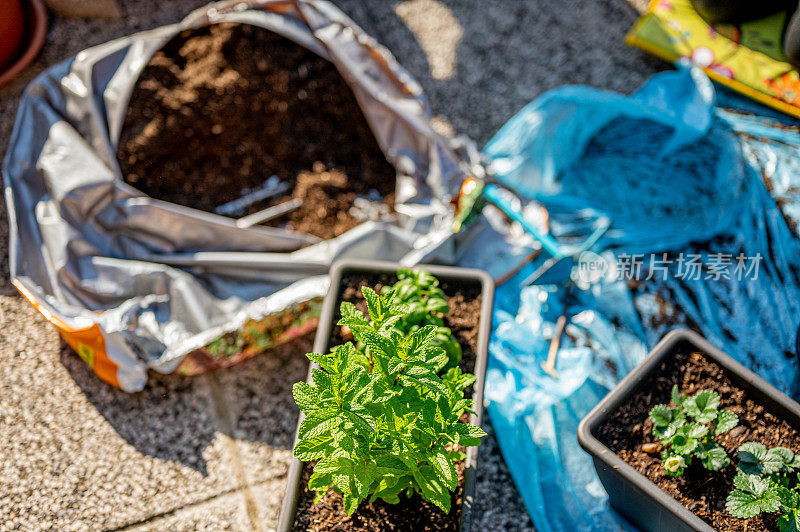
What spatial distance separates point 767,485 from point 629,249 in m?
0.76

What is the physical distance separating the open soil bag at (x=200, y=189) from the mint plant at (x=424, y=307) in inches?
14.2

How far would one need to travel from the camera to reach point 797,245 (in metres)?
1.68

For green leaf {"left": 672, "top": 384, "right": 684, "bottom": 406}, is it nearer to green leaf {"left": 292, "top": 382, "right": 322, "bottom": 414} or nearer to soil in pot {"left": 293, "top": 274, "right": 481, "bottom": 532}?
soil in pot {"left": 293, "top": 274, "right": 481, "bottom": 532}

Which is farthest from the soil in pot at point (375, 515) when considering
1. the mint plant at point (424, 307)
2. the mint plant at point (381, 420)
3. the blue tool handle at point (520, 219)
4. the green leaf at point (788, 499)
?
the blue tool handle at point (520, 219)

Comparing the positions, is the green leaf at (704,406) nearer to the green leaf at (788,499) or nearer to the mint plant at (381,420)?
the green leaf at (788,499)

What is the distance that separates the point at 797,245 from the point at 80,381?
1.95 m

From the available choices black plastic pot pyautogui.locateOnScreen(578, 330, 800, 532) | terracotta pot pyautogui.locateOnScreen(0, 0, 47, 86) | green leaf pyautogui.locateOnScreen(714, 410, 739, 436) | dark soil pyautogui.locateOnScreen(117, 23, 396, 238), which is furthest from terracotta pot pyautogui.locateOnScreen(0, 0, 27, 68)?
green leaf pyautogui.locateOnScreen(714, 410, 739, 436)

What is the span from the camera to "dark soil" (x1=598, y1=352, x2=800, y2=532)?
122 centimetres

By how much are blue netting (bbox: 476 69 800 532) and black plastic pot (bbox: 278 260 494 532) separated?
28 cm

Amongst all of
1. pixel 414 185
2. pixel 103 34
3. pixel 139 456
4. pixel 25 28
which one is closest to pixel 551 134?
pixel 414 185

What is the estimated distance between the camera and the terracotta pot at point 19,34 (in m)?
2.04

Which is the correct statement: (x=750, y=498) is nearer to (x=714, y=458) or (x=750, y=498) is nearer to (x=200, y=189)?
(x=714, y=458)

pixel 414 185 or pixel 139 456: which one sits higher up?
pixel 414 185

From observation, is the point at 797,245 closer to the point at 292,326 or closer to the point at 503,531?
the point at 503,531
